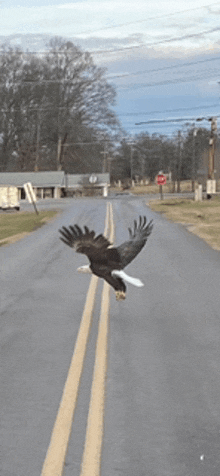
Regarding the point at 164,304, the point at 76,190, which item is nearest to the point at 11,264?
the point at 164,304

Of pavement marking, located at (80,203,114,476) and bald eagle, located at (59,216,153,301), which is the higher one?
bald eagle, located at (59,216,153,301)

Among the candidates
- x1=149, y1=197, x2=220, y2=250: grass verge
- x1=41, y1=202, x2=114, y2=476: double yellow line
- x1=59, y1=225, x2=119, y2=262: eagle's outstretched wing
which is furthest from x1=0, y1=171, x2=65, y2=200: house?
x1=41, y1=202, x2=114, y2=476: double yellow line

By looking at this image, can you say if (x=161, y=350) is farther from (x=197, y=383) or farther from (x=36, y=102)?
(x=36, y=102)

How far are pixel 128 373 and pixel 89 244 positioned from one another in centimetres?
202

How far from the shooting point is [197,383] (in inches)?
257

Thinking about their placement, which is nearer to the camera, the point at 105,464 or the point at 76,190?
the point at 105,464

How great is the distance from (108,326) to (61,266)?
7.67 meters

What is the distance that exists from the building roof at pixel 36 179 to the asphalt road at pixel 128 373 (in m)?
74.7

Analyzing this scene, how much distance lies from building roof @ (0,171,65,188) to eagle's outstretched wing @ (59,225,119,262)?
264ft

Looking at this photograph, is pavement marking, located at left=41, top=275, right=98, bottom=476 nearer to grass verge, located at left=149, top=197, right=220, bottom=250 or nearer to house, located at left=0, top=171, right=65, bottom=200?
grass verge, located at left=149, top=197, right=220, bottom=250

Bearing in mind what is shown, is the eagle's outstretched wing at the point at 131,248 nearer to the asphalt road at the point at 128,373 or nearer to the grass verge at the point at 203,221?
the asphalt road at the point at 128,373

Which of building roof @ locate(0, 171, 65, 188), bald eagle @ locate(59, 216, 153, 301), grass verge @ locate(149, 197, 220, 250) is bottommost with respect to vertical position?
grass verge @ locate(149, 197, 220, 250)

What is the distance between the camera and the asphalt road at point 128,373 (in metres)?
4.77

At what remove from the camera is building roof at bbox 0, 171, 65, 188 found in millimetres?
89000
